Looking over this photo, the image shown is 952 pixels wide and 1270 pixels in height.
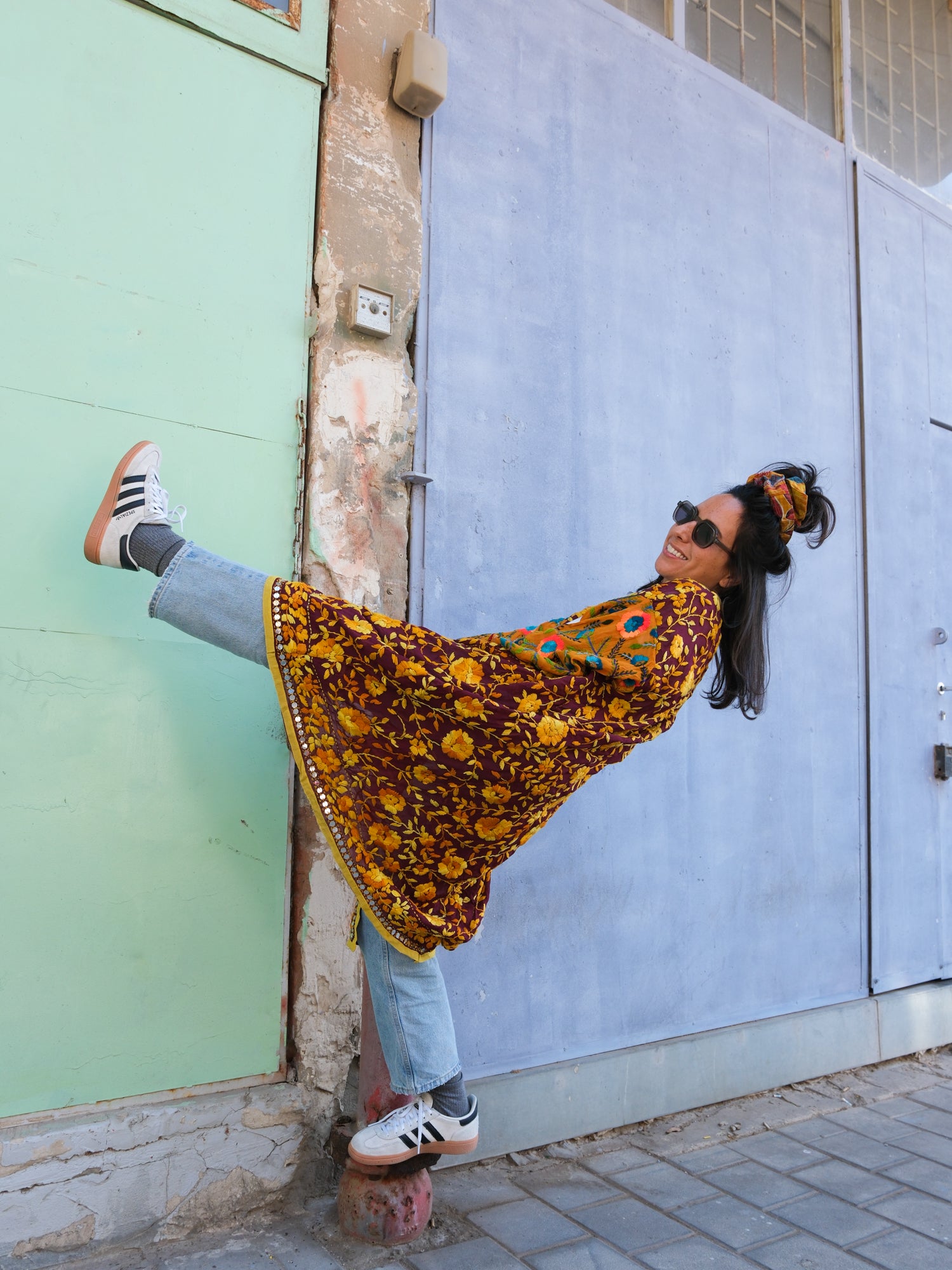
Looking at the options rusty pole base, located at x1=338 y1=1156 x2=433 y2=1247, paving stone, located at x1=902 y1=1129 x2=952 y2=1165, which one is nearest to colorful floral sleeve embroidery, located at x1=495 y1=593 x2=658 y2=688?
rusty pole base, located at x1=338 y1=1156 x2=433 y2=1247

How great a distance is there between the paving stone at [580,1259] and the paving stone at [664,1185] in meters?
0.32

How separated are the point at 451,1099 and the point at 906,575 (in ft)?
10.3

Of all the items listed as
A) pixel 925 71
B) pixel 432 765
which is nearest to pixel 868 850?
pixel 432 765

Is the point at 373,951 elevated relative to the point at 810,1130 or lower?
elevated

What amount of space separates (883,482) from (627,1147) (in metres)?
2.90

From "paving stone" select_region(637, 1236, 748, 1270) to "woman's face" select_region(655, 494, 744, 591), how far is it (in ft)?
5.24

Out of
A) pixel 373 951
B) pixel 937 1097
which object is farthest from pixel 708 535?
pixel 937 1097

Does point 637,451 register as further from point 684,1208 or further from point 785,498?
point 684,1208

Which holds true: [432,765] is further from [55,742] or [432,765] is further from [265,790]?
[55,742]

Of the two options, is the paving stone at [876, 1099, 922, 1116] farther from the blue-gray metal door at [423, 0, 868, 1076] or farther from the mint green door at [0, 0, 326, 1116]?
the mint green door at [0, 0, 326, 1116]

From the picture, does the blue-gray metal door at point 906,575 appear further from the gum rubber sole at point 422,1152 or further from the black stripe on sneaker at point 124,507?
the black stripe on sneaker at point 124,507

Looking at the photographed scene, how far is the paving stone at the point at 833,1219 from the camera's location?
239cm

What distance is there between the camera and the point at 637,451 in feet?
10.8

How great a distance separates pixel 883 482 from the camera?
416cm
